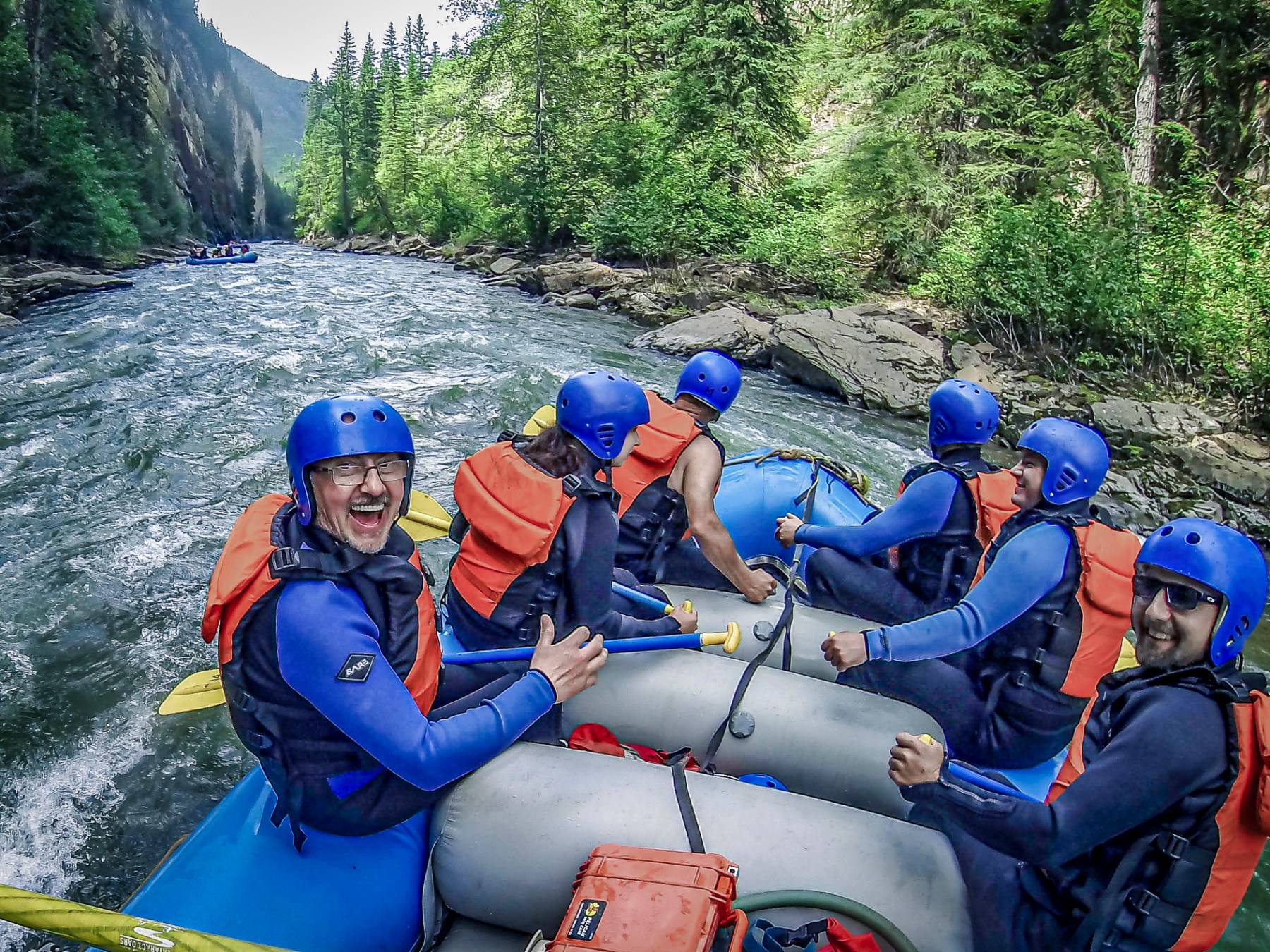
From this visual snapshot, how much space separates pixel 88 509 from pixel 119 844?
163 inches

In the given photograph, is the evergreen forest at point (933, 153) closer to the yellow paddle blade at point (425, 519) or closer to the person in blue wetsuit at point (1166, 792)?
the person in blue wetsuit at point (1166, 792)

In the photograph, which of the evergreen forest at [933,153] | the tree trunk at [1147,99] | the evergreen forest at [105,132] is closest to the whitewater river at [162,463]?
the evergreen forest at [933,153]

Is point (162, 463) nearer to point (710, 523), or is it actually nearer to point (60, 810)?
point (60, 810)

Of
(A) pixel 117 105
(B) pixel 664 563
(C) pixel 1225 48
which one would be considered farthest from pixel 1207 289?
(A) pixel 117 105

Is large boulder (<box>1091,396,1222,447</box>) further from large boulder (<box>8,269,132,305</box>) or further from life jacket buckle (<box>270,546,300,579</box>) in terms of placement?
large boulder (<box>8,269,132,305</box>)

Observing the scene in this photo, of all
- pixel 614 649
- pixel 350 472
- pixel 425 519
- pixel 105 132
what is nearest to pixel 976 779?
pixel 614 649

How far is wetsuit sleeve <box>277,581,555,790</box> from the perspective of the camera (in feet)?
5.74

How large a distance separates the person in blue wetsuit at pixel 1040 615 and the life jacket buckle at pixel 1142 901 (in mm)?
1022

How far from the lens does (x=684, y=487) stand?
3.74 metres

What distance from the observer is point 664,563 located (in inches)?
167

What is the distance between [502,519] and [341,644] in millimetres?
974

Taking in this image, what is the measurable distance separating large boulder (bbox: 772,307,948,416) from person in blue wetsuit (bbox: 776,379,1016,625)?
23.6 ft

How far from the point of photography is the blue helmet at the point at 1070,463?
→ 2.65 metres

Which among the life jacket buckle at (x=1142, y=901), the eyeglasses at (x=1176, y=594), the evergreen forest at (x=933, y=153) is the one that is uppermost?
the evergreen forest at (x=933, y=153)
